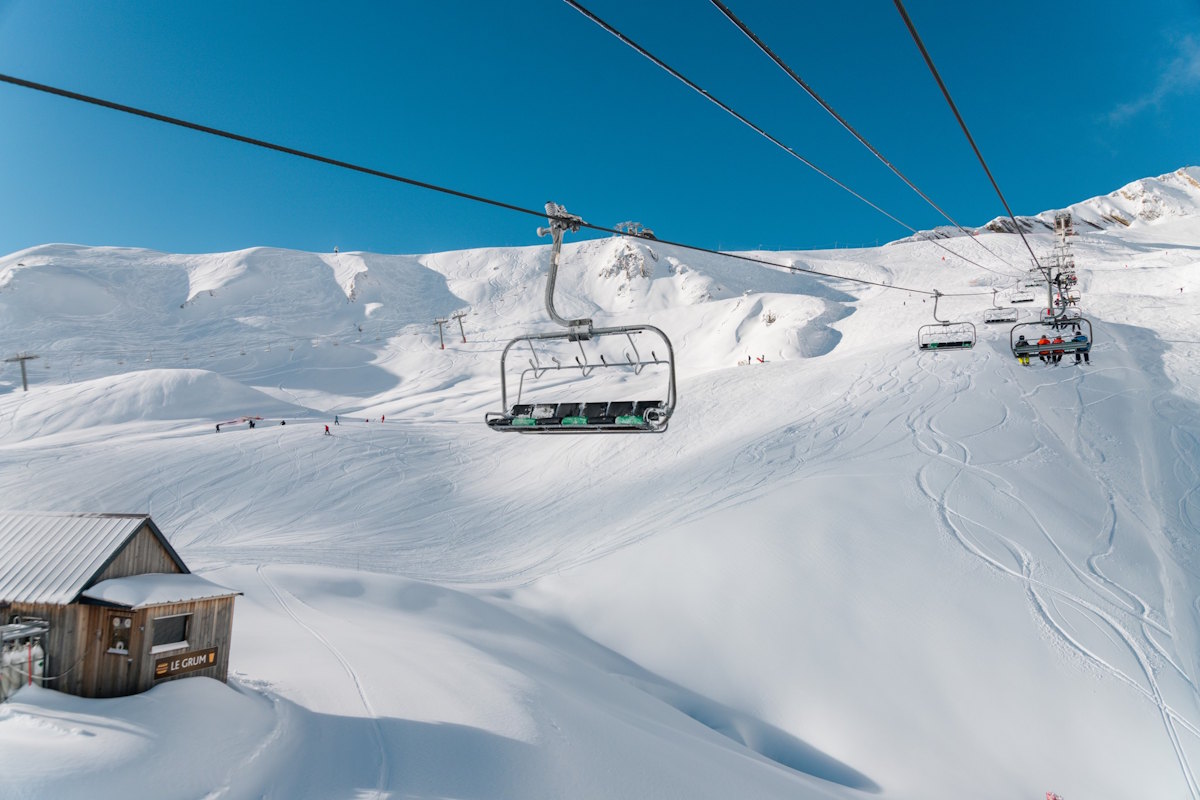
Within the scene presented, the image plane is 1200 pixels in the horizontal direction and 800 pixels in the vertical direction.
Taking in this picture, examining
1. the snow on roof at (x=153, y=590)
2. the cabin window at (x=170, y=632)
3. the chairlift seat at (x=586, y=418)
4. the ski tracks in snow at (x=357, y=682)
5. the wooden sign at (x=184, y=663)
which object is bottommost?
the ski tracks in snow at (x=357, y=682)

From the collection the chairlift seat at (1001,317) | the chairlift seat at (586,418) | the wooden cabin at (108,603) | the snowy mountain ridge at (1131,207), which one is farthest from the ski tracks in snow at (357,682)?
the snowy mountain ridge at (1131,207)

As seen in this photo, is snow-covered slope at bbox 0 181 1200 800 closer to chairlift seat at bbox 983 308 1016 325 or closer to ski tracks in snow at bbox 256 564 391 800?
ski tracks in snow at bbox 256 564 391 800

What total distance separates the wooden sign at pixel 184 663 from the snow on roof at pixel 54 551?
1492 millimetres

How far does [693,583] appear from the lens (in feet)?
64.2

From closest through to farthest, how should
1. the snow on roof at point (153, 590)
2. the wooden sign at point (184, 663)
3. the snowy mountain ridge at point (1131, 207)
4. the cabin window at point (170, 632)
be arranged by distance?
the snow on roof at point (153, 590) < the wooden sign at point (184, 663) < the cabin window at point (170, 632) < the snowy mountain ridge at point (1131, 207)

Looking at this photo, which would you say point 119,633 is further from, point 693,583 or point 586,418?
point 693,583

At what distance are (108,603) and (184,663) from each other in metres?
1.38

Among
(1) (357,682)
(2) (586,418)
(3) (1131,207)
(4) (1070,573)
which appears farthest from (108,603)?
(3) (1131,207)

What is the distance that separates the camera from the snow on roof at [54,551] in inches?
382

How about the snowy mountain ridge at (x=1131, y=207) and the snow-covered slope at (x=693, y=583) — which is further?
the snowy mountain ridge at (x=1131, y=207)

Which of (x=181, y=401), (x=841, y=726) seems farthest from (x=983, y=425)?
(x=181, y=401)

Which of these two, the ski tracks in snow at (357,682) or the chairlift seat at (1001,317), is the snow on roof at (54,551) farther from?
the chairlift seat at (1001,317)

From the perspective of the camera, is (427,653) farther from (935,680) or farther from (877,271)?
(877,271)

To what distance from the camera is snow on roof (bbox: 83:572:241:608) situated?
962cm
